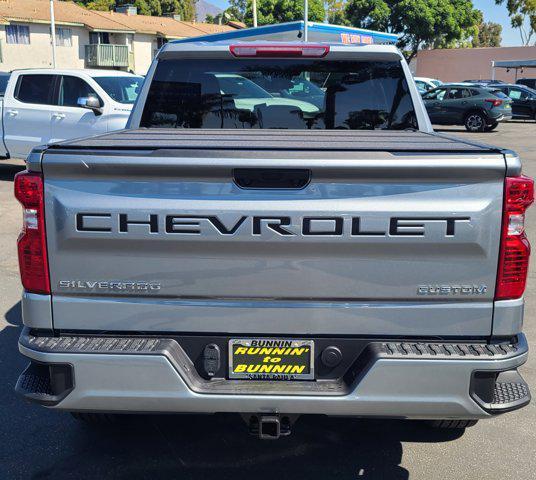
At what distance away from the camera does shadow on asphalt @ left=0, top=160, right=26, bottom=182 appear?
1309cm

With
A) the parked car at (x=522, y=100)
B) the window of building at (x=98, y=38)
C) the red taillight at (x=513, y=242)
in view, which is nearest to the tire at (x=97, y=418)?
the red taillight at (x=513, y=242)

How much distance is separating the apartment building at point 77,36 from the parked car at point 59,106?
3300 centimetres

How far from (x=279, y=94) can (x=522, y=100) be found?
27116 mm

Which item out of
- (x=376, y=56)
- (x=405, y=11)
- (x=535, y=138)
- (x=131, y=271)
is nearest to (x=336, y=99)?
(x=376, y=56)

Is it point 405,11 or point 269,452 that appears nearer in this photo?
point 269,452

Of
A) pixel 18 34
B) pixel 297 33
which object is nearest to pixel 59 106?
pixel 297 33

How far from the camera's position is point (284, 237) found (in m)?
2.73

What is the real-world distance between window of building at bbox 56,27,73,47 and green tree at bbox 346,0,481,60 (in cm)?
2123

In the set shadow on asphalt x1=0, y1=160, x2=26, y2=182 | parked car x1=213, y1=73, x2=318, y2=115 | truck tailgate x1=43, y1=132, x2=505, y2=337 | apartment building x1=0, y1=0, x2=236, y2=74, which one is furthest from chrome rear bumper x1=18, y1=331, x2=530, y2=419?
apartment building x1=0, y1=0, x2=236, y2=74

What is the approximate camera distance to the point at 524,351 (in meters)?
2.89

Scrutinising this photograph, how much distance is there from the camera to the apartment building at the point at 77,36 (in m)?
43.3

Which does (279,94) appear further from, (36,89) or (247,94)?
(36,89)

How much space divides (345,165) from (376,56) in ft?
7.15

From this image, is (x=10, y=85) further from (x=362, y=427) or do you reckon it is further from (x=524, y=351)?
(x=524, y=351)
